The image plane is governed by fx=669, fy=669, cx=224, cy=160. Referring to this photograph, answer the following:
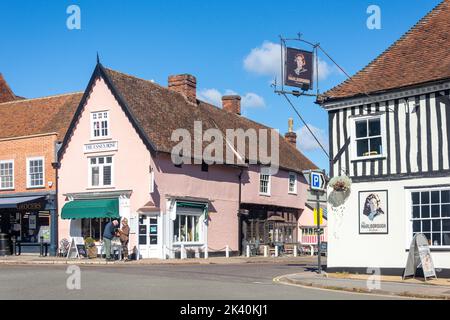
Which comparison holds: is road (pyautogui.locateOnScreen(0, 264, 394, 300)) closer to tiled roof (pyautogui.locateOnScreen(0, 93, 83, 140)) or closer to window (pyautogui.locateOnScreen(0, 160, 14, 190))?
window (pyautogui.locateOnScreen(0, 160, 14, 190))

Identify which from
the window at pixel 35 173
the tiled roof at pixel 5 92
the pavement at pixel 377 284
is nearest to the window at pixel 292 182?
the window at pixel 35 173

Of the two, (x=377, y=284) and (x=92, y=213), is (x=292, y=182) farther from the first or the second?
(x=377, y=284)

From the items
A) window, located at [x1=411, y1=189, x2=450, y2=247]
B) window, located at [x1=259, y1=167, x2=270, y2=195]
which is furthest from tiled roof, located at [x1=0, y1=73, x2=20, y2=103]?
window, located at [x1=411, y1=189, x2=450, y2=247]

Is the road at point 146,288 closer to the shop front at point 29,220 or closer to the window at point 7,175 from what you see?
the shop front at point 29,220

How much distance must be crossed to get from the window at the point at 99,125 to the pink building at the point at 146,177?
0.05 meters

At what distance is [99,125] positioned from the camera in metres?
35.4

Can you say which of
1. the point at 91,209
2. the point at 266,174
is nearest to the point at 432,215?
the point at 91,209

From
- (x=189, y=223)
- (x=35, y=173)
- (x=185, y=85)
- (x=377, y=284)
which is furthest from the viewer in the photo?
(x=185, y=85)

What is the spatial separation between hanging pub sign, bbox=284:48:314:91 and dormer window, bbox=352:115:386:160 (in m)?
2.08

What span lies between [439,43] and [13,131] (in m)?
26.8

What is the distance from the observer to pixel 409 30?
2345cm

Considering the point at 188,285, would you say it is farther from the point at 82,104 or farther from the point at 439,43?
the point at 82,104

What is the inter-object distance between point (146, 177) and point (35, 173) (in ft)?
25.6
